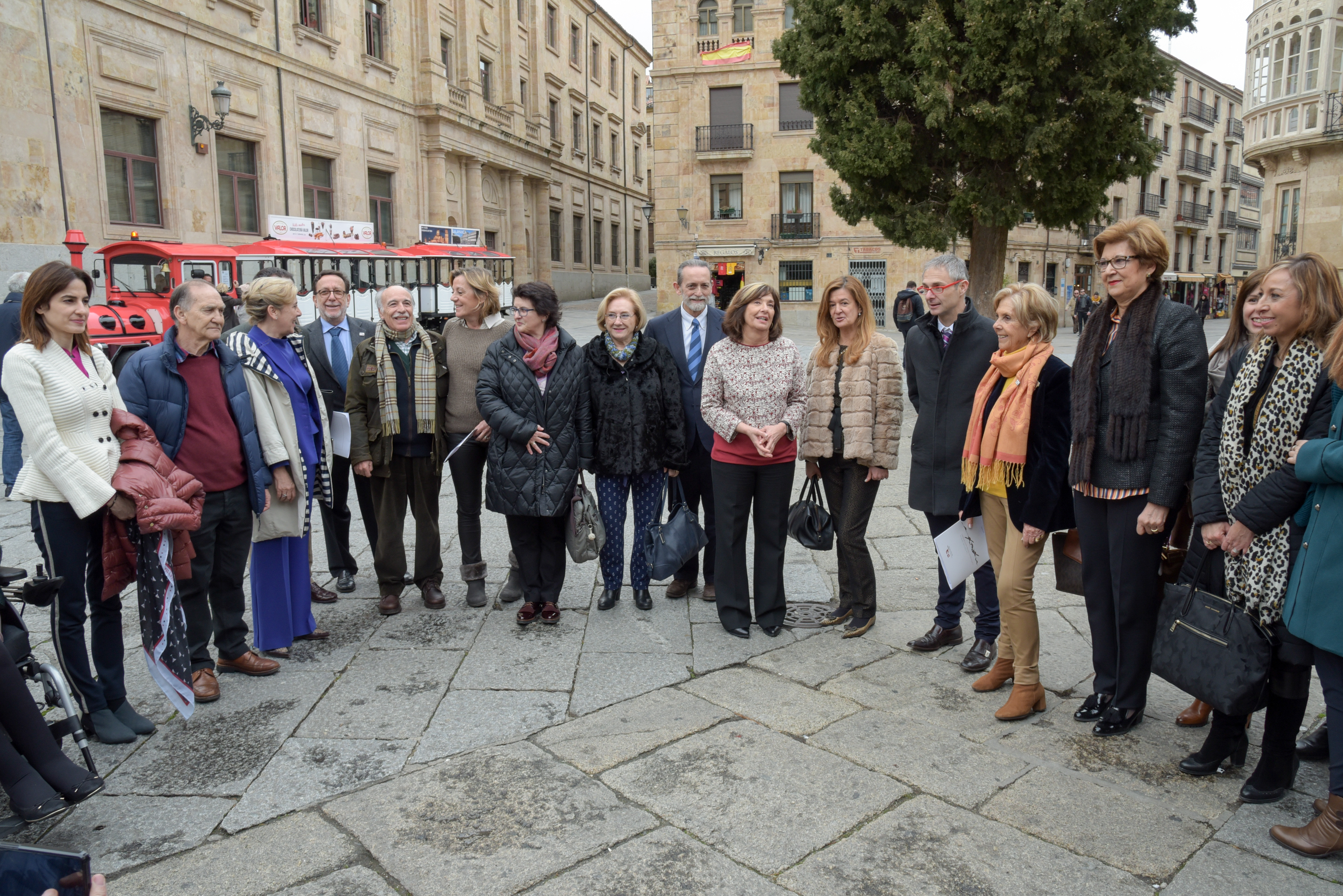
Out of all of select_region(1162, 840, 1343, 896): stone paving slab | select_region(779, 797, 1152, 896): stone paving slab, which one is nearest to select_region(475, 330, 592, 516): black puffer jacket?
select_region(779, 797, 1152, 896): stone paving slab

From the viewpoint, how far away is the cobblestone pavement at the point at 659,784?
2.67 metres

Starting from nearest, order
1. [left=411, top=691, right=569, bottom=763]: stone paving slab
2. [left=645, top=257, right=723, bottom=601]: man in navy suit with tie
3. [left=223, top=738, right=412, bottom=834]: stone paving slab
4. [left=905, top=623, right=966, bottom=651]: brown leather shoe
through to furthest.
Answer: [left=223, top=738, right=412, bottom=834]: stone paving slab → [left=411, top=691, right=569, bottom=763]: stone paving slab → [left=905, top=623, right=966, bottom=651]: brown leather shoe → [left=645, top=257, right=723, bottom=601]: man in navy suit with tie

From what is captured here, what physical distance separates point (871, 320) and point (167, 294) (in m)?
14.1

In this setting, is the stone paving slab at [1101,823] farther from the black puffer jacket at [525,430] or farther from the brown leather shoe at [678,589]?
the black puffer jacket at [525,430]

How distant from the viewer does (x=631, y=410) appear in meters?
4.91

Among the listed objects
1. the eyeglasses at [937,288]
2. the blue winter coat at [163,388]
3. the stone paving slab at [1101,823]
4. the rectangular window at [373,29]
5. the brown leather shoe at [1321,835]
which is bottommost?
the stone paving slab at [1101,823]

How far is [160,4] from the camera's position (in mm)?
19625

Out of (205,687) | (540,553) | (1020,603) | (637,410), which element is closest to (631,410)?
(637,410)

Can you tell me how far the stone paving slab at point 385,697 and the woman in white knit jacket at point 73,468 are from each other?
2.32 feet

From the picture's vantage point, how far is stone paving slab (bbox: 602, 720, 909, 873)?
2846 millimetres

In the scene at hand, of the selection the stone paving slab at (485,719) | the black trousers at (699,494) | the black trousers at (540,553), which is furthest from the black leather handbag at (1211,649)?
the black trousers at (540,553)

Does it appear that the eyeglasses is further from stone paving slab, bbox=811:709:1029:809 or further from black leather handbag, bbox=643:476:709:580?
stone paving slab, bbox=811:709:1029:809

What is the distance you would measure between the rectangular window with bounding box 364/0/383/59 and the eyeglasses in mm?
27190

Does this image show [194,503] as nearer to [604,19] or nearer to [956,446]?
[956,446]
